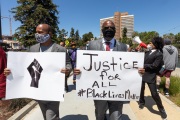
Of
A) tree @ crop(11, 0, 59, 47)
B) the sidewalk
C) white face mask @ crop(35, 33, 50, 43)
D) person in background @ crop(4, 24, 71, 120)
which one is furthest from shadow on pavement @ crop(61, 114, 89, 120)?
tree @ crop(11, 0, 59, 47)

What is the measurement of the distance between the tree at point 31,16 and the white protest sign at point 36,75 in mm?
33651

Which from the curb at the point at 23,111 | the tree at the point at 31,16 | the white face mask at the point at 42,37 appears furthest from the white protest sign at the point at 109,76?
the tree at the point at 31,16

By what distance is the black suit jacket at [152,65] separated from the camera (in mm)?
4864

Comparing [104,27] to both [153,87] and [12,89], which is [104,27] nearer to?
[12,89]

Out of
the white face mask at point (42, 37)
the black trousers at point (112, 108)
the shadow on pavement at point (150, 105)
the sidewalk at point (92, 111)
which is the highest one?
the white face mask at point (42, 37)

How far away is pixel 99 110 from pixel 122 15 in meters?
151

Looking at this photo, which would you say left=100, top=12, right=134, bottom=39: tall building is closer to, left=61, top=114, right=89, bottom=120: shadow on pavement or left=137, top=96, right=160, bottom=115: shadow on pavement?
left=137, top=96, right=160, bottom=115: shadow on pavement

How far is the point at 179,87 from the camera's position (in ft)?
23.2

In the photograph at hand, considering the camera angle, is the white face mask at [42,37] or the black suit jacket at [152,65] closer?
the white face mask at [42,37]

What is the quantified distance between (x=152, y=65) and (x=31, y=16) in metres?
36.6

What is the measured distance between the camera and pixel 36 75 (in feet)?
10.5

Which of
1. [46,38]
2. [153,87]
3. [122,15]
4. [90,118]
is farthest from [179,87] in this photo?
[122,15]

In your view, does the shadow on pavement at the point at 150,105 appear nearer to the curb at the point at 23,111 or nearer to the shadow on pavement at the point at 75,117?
the shadow on pavement at the point at 75,117

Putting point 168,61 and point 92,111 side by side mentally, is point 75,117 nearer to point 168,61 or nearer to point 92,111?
point 92,111
